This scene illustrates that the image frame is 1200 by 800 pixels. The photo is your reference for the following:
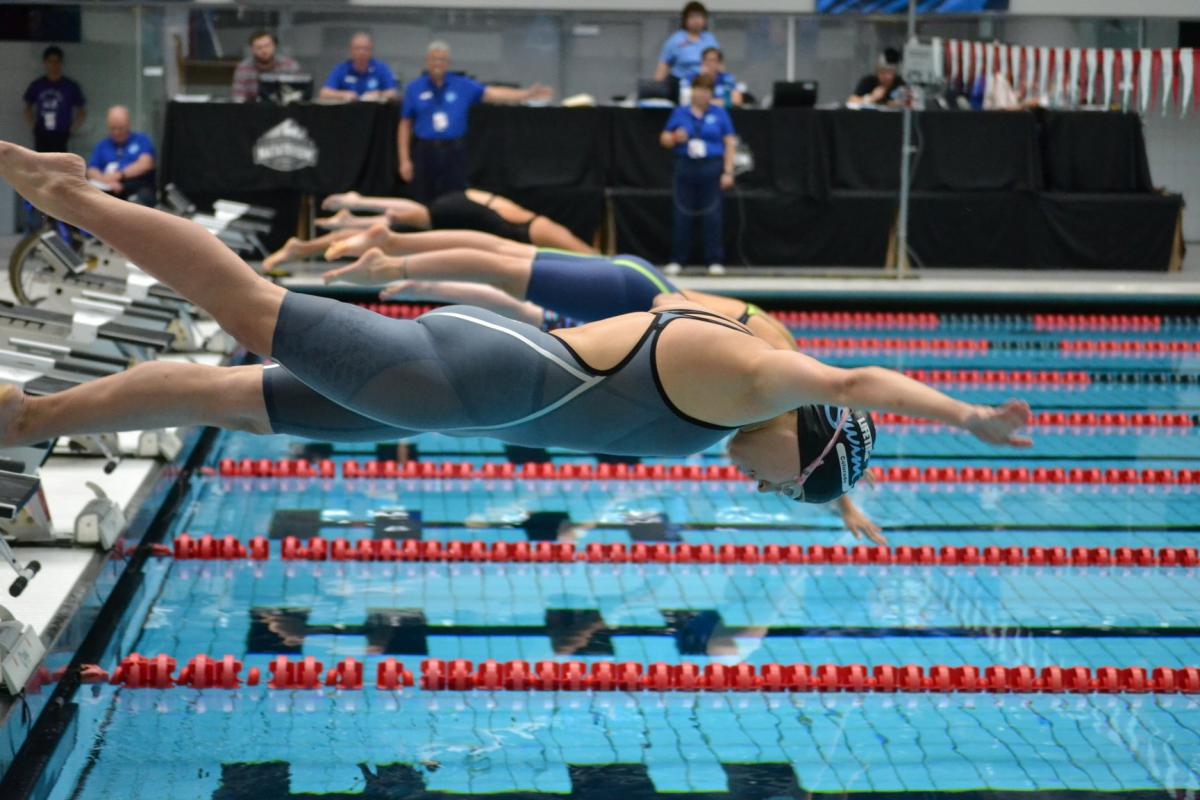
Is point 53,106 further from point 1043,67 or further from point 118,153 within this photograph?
point 1043,67

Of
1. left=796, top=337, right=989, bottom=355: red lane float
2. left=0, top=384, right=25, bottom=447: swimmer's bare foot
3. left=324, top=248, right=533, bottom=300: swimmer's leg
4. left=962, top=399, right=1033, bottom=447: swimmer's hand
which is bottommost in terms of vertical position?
left=796, top=337, right=989, bottom=355: red lane float

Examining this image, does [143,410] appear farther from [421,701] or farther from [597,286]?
[597,286]

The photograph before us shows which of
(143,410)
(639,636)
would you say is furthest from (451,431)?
(639,636)

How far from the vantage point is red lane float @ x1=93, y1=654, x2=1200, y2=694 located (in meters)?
4.33

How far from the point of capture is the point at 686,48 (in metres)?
12.5

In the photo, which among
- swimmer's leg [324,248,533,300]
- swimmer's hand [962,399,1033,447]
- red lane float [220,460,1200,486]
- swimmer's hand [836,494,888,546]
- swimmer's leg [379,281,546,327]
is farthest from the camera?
red lane float [220,460,1200,486]

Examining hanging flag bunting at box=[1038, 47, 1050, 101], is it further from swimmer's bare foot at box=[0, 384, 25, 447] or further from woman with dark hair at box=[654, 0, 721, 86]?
swimmer's bare foot at box=[0, 384, 25, 447]

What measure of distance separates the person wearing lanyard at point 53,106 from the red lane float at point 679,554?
26.7ft

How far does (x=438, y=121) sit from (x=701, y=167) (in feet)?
6.56

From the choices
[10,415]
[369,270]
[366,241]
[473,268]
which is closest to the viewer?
[10,415]

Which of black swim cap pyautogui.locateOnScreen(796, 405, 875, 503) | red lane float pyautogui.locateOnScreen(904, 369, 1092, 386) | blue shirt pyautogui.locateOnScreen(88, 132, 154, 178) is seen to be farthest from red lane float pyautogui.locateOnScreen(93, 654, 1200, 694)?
blue shirt pyautogui.locateOnScreen(88, 132, 154, 178)

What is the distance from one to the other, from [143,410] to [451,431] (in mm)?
663

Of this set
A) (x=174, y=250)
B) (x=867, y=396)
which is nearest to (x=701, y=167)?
(x=174, y=250)

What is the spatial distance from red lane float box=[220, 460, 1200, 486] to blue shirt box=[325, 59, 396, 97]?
6.36 m
